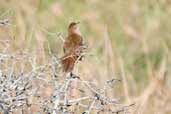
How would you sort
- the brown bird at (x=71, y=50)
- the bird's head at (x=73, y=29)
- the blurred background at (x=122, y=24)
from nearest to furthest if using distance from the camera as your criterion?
the brown bird at (x=71, y=50), the bird's head at (x=73, y=29), the blurred background at (x=122, y=24)

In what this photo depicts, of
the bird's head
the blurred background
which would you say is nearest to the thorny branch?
the bird's head

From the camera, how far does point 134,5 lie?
8781mm

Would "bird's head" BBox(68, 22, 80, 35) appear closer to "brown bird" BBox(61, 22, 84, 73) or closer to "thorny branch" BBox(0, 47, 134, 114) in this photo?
"brown bird" BBox(61, 22, 84, 73)

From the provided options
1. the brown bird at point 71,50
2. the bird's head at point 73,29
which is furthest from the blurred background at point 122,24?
the brown bird at point 71,50

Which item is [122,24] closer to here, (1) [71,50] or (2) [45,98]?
(1) [71,50]

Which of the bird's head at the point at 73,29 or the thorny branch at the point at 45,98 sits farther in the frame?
the bird's head at the point at 73,29

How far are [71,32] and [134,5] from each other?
4.82 meters

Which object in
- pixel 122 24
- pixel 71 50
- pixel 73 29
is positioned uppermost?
pixel 122 24

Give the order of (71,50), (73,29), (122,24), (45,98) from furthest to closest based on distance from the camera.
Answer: (122,24)
(73,29)
(71,50)
(45,98)

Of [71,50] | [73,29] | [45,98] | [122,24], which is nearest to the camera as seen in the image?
[45,98]

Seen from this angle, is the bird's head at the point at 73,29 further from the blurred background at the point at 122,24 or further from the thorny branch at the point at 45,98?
the blurred background at the point at 122,24

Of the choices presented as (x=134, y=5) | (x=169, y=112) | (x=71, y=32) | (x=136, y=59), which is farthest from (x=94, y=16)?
(x=71, y=32)

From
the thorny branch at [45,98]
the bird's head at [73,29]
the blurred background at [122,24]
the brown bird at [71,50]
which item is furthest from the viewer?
the blurred background at [122,24]

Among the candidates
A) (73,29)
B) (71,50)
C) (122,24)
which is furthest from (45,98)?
(122,24)
